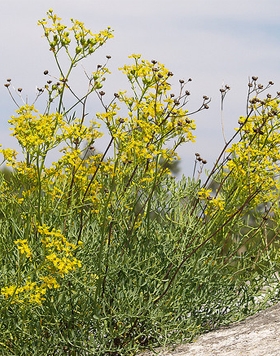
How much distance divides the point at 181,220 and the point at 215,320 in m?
0.85

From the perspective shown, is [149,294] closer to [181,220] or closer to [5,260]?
[181,220]

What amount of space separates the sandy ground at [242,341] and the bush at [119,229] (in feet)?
0.47

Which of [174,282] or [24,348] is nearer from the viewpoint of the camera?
[24,348]

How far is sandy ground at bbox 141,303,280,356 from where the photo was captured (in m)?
4.05

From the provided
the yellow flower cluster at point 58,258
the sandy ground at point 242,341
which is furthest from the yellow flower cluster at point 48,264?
the sandy ground at point 242,341

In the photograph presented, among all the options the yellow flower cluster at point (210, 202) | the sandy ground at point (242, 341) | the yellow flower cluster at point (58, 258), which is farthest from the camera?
the yellow flower cluster at point (210, 202)

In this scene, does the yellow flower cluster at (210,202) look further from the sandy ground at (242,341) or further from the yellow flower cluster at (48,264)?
the yellow flower cluster at (48,264)

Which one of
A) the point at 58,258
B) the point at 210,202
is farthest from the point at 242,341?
the point at 58,258

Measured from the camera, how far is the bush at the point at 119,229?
4.24m

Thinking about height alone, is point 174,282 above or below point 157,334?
above

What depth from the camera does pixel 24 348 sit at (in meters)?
4.38

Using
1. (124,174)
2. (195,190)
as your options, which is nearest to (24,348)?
(124,174)

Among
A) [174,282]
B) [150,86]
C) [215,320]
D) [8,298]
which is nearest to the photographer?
[8,298]

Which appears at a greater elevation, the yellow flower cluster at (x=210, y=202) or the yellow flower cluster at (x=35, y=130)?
the yellow flower cluster at (x=35, y=130)
